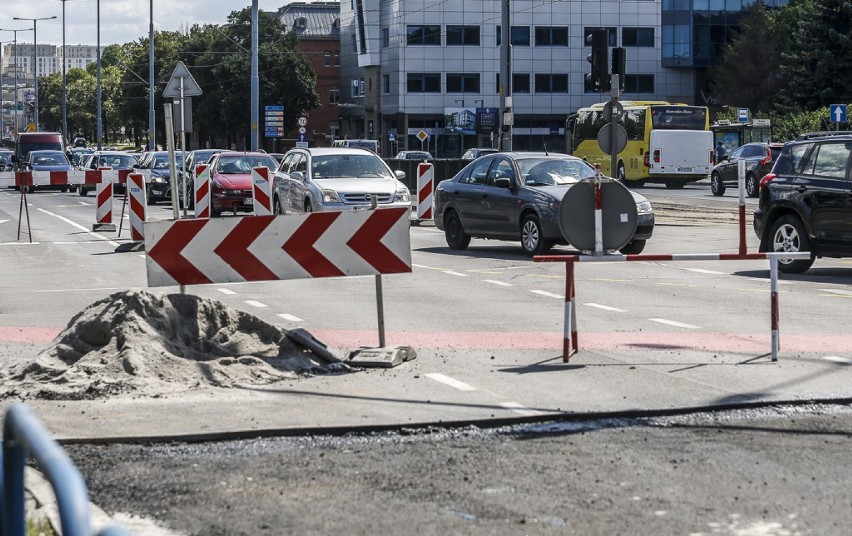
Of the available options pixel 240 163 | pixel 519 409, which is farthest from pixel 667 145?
pixel 519 409

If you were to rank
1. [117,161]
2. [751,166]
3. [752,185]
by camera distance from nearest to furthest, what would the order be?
[751,166]
[752,185]
[117,161]

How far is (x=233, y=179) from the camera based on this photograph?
3503 cm

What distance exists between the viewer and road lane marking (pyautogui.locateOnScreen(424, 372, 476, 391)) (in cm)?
916

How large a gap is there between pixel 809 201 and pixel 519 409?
402 inches

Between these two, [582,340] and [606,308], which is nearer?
[582,340]

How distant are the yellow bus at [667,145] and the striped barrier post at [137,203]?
103 feet

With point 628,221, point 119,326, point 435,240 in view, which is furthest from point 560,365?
point 435,240

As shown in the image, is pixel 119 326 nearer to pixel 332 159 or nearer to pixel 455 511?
pixel 455 511

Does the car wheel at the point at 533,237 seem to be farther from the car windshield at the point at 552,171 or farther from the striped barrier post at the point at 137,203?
the striped barrier post at the point at 137,203

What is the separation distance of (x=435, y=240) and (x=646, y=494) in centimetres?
1940

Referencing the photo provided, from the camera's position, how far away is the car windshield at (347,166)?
26.4 m

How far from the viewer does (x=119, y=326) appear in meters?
9.62

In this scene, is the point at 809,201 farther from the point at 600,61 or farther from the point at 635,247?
the point at 600,61

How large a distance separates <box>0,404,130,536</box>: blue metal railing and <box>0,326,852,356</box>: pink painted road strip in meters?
8.14
